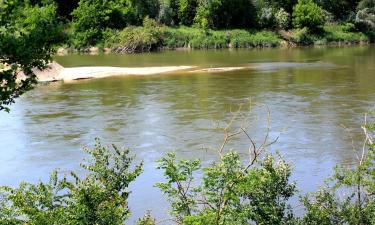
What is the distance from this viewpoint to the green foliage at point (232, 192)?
8.23m

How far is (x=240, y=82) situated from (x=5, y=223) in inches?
981

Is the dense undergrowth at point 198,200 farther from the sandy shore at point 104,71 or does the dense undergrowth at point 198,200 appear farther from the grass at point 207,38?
the grass at point 207,38

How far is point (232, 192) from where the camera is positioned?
8.27 metres

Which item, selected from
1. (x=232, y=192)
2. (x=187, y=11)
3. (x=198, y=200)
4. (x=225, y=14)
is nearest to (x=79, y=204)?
(x=198, y=200)

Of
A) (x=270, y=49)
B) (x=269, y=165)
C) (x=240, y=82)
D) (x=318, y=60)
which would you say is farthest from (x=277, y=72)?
(x=269, y=165)

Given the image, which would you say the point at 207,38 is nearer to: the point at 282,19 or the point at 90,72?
the point at 282,19

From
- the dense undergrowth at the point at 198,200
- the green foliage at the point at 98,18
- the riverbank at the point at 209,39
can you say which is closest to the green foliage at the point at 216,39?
the riverbank at the point at 209,39

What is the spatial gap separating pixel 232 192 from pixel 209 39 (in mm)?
53247

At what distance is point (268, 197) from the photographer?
9.04m

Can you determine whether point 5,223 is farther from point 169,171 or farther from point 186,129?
point 186,129

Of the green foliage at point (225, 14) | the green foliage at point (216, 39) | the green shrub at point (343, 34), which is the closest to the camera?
the green foliage at point (216, 39)

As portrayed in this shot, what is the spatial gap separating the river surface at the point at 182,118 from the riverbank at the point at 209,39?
21425 mm

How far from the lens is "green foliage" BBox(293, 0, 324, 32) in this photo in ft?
203

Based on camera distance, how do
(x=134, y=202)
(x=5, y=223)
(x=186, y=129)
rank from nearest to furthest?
(x=5, y=223) → (x=134, y=202) → (x=186, y=129)
